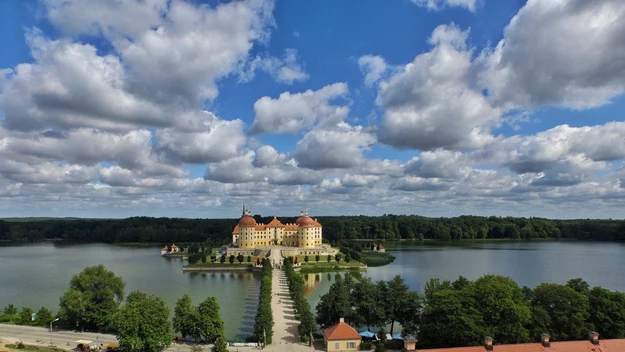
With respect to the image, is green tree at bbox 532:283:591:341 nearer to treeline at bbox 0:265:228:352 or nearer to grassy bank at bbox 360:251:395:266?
treeline at bbox 0:265:228:352

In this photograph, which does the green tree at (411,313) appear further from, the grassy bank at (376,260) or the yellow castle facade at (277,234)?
the yellow castle facade at (277,234)

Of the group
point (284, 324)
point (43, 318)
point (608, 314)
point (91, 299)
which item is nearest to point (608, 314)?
point (608, 314)

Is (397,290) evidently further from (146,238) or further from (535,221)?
(535,221)

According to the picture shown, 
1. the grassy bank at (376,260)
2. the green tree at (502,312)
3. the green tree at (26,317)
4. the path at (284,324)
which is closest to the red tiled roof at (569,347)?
the green tree at (502,312)

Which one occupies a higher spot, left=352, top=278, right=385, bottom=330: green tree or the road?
left=352, top=278, right=385, bottom=330: green tree

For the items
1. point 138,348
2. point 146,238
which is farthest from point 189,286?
point 146,238

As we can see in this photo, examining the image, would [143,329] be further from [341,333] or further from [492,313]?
[492,313]

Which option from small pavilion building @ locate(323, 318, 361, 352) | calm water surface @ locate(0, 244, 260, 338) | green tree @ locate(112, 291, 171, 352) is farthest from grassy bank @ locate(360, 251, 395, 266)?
green tree @ locate(112, 291, 171, 352)
